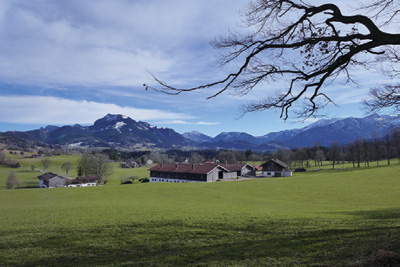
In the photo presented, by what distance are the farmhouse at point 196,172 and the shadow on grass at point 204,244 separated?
58.6 meters

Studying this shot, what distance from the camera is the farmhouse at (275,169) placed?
8386cm

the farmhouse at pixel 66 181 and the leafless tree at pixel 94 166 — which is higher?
the leafless tree at pixel 94 166

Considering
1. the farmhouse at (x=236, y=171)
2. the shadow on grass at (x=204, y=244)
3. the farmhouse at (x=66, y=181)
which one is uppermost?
the shadow on grass at (x=204, y=244)

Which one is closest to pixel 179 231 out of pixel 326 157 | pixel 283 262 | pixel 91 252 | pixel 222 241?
pixel 222 241

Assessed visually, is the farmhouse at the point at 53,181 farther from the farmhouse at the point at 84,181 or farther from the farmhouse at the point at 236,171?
the farmhouse at the point at 236,171

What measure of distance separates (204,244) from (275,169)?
269 feet

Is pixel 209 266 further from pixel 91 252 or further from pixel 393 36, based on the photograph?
pixel 393 36

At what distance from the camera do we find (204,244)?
927 cm

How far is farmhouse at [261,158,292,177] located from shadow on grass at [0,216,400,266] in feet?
248

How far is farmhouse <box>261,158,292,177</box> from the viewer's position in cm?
A: 8386

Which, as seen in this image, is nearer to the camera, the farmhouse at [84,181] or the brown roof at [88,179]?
the farmhouse at [84,181]

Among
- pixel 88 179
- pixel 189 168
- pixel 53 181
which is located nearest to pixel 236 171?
pixel 189 168

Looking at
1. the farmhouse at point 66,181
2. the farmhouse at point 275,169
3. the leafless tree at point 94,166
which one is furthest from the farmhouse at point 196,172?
the farmhouse at point 66,181

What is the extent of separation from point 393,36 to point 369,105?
147 inches
